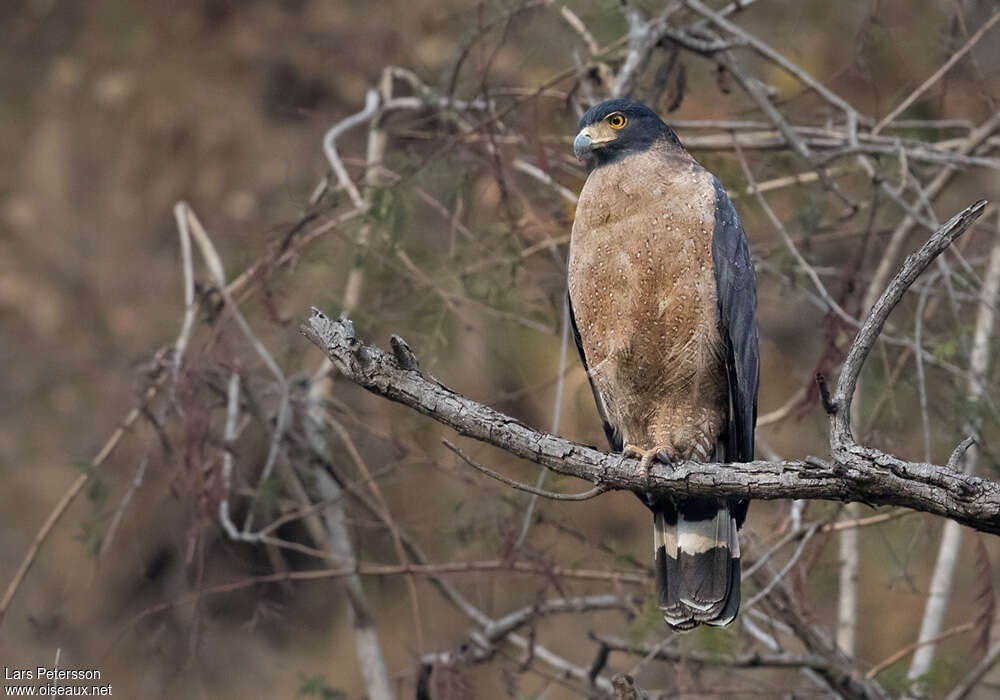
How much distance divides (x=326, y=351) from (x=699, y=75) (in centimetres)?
317

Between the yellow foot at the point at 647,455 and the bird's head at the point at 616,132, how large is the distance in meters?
0.92

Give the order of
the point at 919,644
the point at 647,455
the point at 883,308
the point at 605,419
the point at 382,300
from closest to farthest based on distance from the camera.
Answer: the point at 883,308, the point at 647,455, the point at 605,419, the point at 919,644, the point at 382,300

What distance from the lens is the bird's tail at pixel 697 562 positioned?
3031 millimetres

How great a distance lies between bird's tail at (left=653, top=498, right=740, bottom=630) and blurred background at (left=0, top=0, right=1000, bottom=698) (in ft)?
1.67

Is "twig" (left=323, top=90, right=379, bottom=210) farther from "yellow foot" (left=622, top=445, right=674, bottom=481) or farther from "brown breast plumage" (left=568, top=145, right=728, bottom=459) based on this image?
"yellow foot" (left=622, top=445, right=674, bottom=481)

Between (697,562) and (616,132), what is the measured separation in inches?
54.0

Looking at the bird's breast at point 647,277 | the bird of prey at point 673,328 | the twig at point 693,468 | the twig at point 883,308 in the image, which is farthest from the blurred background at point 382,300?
the twig at point 883,308

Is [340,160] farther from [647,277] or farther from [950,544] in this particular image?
[950,544]

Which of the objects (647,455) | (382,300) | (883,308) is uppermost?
(382,300)

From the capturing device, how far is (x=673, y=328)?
318 centimetres

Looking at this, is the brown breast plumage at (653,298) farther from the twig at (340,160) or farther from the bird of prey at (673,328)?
the twig at (340,160)

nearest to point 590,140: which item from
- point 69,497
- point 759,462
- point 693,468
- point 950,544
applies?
point 693,468

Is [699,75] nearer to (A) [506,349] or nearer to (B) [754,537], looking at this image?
(A) [506,349]

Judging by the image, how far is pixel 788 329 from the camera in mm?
6938
